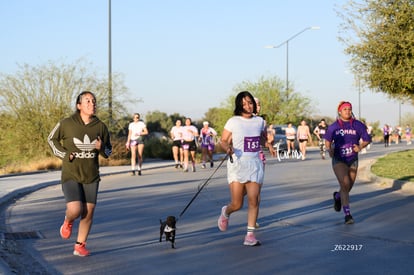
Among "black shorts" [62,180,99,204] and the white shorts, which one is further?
the white shorts

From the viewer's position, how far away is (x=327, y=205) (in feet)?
43.9

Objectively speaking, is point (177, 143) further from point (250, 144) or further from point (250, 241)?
point (250, 241)

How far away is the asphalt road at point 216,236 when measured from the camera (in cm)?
765

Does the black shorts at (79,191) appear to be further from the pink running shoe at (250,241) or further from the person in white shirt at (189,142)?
the person in white shirt at (189,142)

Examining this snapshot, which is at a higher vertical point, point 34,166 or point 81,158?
point 81,158

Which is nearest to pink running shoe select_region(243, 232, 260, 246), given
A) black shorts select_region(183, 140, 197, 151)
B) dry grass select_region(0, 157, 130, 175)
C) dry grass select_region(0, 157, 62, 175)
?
black shorts select_region(183, 140, 197, 151)

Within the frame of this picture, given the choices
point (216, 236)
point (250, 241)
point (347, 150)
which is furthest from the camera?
point (347, 150)

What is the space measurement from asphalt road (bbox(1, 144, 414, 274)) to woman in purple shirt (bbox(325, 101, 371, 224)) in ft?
2.14

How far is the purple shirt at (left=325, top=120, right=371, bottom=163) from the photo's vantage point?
11164mm

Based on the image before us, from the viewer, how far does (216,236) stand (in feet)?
31.8

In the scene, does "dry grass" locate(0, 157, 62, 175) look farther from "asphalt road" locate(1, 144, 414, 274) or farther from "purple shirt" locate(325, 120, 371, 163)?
"purple shirt" locate(325, 120, 371, 163)

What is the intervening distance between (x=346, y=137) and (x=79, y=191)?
4625 mm

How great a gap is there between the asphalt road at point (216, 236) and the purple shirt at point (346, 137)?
100 centimetres

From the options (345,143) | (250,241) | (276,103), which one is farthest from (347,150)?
(276,103)
